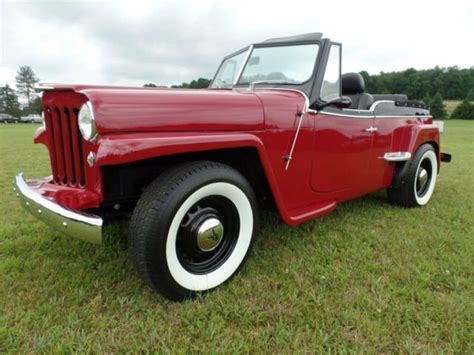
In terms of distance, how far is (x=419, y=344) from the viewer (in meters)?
1.54

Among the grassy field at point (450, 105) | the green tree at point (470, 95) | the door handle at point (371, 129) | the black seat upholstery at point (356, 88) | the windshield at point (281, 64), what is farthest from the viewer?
the green tree at point (470, 95)

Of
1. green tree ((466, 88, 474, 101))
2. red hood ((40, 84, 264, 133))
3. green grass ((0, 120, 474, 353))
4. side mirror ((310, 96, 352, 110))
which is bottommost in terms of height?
green grass ((0, 120, 474, 353))

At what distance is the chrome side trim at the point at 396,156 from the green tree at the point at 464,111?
46.5m

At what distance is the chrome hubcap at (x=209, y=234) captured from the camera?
1791 millimetres

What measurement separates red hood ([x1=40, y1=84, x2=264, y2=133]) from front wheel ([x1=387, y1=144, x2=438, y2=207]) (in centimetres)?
219

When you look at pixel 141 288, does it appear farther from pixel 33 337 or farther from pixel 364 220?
pixel 364 220

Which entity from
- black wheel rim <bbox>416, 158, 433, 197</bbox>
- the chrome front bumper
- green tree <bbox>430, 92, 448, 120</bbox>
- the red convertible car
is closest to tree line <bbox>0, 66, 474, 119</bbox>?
green tree <bbox>430, 92, 448, 120</bbox>

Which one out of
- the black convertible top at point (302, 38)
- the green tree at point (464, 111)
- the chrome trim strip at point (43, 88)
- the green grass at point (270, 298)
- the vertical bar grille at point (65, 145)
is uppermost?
the green tree at point (464, 111)

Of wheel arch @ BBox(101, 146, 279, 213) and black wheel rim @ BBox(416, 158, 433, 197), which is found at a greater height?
wheel arch @ BBox(101, 146, 279, 213)

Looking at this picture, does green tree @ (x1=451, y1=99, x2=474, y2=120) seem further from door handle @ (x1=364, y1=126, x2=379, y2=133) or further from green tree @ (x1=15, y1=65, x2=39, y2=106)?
green tree @ (x1=15, y1=65, x2=39, y2=106)

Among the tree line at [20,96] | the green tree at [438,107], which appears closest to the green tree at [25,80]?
the tree line at [20,96]

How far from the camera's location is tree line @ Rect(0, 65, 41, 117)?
5562 cm

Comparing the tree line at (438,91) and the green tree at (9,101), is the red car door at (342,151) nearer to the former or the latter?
the tree line at (438,91)

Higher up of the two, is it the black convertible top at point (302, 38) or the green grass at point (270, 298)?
the black convertible top at point (302, 38)
